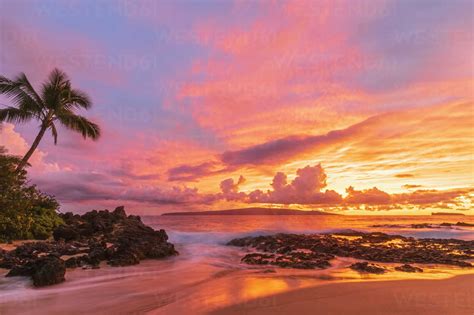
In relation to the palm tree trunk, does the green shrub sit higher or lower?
lower

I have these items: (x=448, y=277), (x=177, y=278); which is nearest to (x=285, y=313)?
(x=177, y=278)

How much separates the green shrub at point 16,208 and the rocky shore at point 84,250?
122 centimetres

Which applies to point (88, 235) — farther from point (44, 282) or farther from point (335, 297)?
point (335, 297)

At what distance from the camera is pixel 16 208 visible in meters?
17.1

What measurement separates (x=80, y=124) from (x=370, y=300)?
2321 cm

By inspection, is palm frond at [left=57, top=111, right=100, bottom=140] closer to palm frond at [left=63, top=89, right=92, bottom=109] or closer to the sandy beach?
palm frond at [left=63, top=89, right=92, bottom=109]

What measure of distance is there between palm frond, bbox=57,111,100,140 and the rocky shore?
6.18 meters

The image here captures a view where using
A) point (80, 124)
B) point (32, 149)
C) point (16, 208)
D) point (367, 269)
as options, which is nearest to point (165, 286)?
point (367, 269)

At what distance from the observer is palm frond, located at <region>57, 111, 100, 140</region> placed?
2361cm

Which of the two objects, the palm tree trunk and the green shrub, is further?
the palm tree trunk

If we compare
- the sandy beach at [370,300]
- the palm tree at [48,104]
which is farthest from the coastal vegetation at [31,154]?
the sandy beach at [370,300]

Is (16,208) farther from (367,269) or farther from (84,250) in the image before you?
(367,269)

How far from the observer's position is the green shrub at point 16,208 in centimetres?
1670

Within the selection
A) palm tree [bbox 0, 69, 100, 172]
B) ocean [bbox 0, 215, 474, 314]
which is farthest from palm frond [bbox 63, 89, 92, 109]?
ocean [bbox 0, 215, 474, 314]
